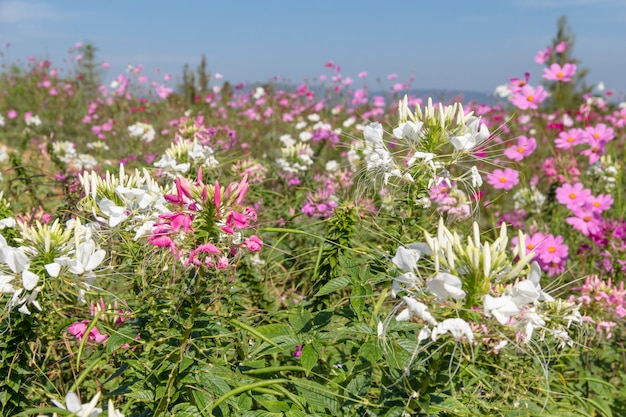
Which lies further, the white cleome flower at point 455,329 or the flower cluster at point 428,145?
Result: the flower cluster at point 428,145

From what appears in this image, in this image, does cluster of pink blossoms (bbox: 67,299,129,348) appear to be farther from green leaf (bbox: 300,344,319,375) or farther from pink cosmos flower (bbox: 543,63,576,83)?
pink cosmos flower (bbox: 543,63,576,83)

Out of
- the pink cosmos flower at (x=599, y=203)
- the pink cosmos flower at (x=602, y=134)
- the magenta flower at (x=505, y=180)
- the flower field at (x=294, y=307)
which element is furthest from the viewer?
the pink cosmos flower at (x=602, y=134)

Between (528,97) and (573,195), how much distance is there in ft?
2.98

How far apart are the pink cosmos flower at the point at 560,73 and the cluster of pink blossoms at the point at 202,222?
3721 mm


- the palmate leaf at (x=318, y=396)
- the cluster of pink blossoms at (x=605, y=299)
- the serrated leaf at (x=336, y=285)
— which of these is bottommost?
the cluster of pink blossoms at (x=605, y=299)

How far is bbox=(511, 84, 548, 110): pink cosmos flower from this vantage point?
4105mm

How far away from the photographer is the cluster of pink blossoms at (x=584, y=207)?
3328mm

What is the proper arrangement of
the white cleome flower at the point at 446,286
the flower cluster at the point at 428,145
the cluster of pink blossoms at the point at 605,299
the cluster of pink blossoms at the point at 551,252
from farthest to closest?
the cluster of pink blossoms at the point at 551,252 < the cluster of pink blossoms at the point at 605,299 < the flower cluster at the point at 428,145 < the white cleome flower at the point at 446,286

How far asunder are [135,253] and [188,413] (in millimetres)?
478

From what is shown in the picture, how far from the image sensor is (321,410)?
1.41 m

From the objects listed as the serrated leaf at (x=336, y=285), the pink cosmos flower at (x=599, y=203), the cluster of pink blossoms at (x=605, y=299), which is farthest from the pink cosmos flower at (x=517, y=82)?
the serrated leaf at (x=336, y=285)

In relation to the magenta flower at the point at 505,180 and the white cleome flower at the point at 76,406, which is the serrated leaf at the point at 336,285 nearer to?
the white cleome flower at the point at 76,406

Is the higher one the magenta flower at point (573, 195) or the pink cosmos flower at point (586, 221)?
the magenta flower at point (573, 195)

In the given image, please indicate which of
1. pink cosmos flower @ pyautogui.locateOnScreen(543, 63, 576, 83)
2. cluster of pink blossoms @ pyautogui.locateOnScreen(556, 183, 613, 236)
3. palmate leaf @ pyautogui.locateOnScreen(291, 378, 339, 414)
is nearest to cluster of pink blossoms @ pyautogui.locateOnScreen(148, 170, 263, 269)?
palmate leaf @ pyautogui.locateOnScreen(291, 378, 339, 414)
